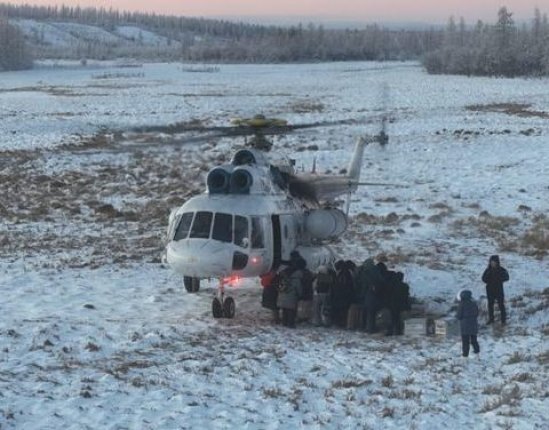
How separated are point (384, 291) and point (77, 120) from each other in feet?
123

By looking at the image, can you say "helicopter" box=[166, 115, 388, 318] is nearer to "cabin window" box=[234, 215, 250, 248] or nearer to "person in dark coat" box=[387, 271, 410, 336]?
"cabin window" box=[234, 215, 250, 248]

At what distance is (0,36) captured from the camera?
133 metres

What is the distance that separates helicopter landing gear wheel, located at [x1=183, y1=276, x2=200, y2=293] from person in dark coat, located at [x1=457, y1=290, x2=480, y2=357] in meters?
5.37

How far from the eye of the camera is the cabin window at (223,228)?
13961 mm

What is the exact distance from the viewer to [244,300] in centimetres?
1590

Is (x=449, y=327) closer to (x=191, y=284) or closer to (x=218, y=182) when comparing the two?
(x=218, y=182)

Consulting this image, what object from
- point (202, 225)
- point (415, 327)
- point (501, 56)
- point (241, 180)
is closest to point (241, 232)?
point (202, 225)

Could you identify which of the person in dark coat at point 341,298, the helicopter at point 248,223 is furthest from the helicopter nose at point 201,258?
the person in dark coat at point 341,298

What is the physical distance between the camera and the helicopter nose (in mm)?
13570

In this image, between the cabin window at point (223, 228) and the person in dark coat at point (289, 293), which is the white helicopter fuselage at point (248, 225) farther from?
the person in dark coat at point (289, 293)

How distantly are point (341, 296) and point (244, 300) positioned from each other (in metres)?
2.41

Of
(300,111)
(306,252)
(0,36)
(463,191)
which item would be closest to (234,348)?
(306,252)

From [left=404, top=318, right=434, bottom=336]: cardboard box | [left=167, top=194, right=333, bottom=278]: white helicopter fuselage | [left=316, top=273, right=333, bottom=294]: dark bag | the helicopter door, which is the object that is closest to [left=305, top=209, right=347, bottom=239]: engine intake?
[left=167, top=194, right=333, bottom=278]: white helicopter fuselage

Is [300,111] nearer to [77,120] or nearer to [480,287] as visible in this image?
[77,120]
